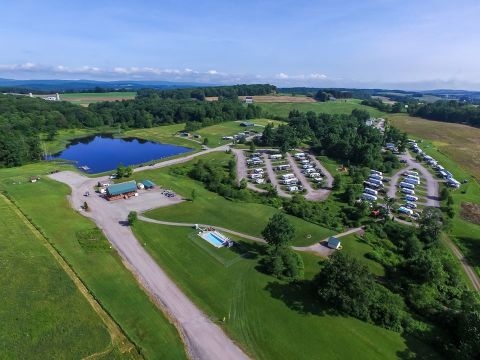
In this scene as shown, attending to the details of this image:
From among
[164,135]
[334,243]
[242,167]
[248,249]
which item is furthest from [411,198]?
[164,135]

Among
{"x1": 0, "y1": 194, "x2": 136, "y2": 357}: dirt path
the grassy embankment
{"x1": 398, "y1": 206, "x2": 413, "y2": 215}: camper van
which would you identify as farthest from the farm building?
the grassy embankment

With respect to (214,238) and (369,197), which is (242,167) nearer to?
(369,197)

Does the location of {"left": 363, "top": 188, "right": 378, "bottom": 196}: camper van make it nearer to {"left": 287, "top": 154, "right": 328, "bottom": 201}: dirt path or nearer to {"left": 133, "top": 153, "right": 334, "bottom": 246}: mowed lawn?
{"left": 287, "top": 154, "right": 328, "bottom": 201}: dirt path

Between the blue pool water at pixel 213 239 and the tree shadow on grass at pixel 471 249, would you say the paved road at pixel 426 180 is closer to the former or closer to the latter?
the tree shadow on grass at pixel 471 249

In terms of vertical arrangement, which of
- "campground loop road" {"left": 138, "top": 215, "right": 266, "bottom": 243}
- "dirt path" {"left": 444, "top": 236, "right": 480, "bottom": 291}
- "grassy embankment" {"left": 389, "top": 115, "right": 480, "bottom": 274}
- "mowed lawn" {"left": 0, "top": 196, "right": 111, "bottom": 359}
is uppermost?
"mowed lawn" {"left": 0, "top": 196, "right": 111, "bottom": 359}

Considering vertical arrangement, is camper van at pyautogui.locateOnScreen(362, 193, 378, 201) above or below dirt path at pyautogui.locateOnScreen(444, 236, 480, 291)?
above
